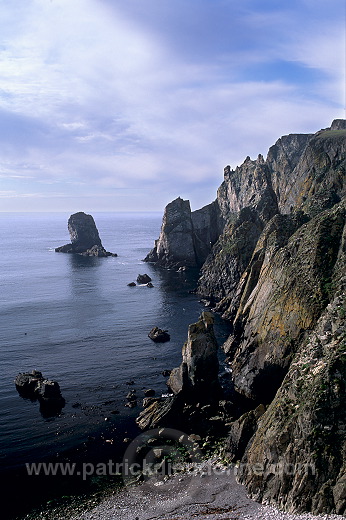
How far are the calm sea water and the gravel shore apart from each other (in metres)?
10.9

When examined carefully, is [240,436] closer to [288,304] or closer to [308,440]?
[308,440]

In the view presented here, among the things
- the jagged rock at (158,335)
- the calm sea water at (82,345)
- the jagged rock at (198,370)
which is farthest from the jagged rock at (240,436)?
the jagged rock at (158,335)

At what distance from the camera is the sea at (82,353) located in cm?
4619

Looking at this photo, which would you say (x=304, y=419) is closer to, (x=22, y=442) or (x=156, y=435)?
(x=156, y=435)

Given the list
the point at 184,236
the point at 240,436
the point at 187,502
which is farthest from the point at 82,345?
the point at 184,236

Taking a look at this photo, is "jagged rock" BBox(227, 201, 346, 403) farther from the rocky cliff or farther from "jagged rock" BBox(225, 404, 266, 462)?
"jagged rock" BBox(225, 404, 266, 462)

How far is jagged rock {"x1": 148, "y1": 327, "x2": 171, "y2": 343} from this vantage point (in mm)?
80750

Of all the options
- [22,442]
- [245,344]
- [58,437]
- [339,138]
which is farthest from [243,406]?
[339,138]

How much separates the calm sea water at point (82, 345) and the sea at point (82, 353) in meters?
0.15

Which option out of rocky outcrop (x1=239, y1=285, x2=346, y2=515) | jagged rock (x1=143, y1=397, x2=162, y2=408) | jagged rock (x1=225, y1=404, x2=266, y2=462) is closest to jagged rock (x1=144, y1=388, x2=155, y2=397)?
jagged rock (x1=143, y1=397, x2=162, y2=408)

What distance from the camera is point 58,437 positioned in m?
47.8

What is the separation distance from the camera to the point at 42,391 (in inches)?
2202

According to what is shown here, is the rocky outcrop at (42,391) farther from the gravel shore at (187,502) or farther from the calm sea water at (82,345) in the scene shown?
the gravel shore at (187,502)

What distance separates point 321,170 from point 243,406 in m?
68.5
